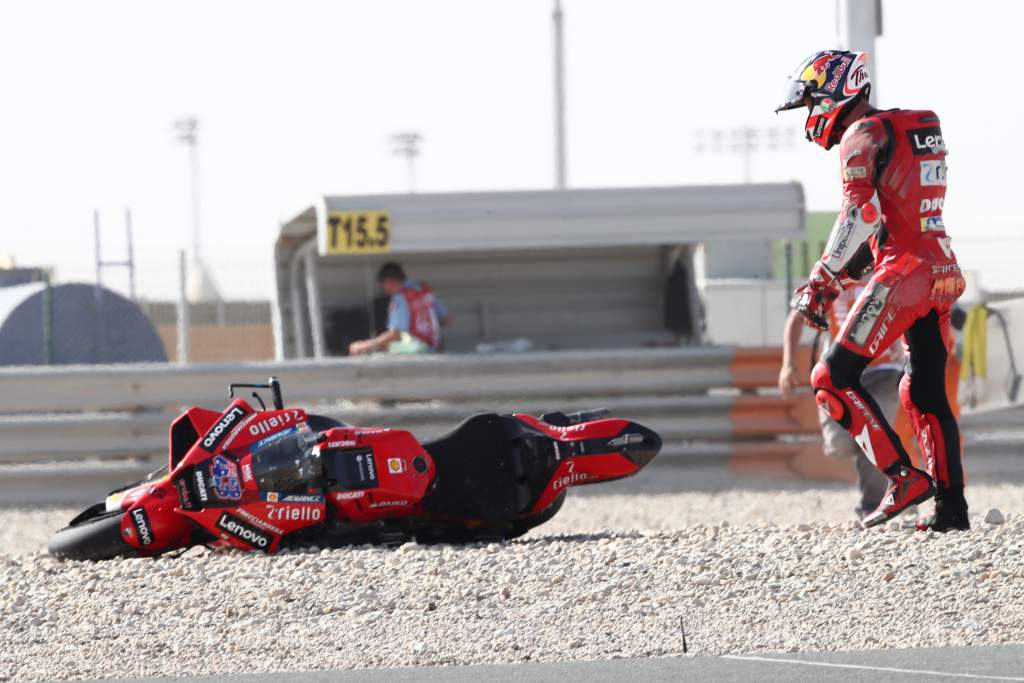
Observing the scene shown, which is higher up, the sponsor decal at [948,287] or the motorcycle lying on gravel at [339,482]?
the sponsor decal at [948,287]

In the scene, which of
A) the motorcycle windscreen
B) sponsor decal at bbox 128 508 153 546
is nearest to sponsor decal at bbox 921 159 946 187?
the motorcycle windscreen

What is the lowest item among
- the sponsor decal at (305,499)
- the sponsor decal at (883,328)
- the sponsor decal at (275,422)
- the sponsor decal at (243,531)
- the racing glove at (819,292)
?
the sponsor decal at (243,531)

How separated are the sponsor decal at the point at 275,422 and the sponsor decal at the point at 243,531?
0.36 m

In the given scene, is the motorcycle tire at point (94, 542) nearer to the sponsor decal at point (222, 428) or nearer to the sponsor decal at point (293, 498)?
the sponsor decal at point (222, 428)

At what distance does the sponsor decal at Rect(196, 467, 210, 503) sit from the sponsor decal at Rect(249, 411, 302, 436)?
0.88 feet

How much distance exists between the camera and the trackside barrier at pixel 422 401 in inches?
443

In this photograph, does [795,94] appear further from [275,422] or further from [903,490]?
[275,422]

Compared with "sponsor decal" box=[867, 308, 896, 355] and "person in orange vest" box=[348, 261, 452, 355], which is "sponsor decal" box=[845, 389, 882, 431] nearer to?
"sponsor decal" box=[867, 308, 896, 355]

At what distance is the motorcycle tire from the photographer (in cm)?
689

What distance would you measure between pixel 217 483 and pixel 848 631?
8.93 ft

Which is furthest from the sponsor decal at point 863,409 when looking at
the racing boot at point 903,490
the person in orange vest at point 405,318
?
the person in orange vest at point 405,318

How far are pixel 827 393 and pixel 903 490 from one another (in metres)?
0.47

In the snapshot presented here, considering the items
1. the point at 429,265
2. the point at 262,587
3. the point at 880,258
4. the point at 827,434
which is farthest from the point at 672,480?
the point at 262,587

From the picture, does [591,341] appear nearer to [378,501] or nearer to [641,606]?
[378,501]
